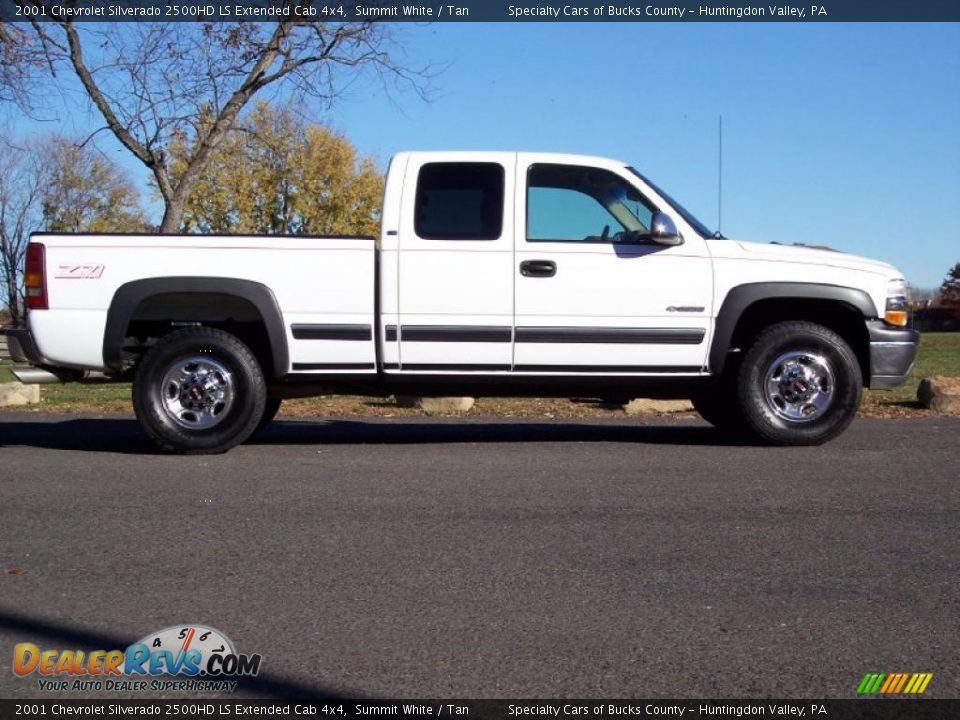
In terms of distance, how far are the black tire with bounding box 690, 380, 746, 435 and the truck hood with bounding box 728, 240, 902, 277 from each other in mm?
1016

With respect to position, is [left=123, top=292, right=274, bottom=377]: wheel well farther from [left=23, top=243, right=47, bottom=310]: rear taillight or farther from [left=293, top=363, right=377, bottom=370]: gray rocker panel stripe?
[left=23, top=243, right=47, bottom=310]: rear taillight

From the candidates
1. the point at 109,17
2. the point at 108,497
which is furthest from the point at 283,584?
the point at 109,17

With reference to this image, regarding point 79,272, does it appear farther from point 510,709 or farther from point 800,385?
point 510,709

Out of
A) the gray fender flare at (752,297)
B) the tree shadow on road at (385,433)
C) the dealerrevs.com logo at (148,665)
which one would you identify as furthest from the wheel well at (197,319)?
the dealerrevs.com logo at (148,665)

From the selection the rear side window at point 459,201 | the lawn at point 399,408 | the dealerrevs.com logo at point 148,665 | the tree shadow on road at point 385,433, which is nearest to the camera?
the dealerrevs.com logo at point 148,665

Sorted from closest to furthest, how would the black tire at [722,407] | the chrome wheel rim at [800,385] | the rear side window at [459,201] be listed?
the rear side window at [459,201] → the chrome wheel rim at [800,385] → the black tire at [722,407]

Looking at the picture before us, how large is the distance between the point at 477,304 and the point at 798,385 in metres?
2.44

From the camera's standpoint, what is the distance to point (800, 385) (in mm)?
8445

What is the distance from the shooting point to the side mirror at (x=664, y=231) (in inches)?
317

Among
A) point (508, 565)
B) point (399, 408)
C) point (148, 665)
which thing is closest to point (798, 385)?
point (508, 565)

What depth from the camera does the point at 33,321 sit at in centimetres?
815

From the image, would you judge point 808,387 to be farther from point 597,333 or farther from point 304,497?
point 304,497

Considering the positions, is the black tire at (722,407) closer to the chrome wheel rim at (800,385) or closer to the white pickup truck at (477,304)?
the white pickup truck at (477,304)

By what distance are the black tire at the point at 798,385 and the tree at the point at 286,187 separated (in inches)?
943
